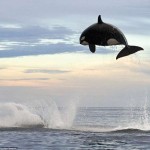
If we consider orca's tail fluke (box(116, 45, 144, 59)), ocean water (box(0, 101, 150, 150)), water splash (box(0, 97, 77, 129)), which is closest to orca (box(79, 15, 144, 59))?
orca's tail fluke (box(116, 45, 144, 59))

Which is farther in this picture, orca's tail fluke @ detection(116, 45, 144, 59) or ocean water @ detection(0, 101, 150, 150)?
ocean water @ detection(0, 101, 150, 150)

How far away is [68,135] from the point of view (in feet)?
130

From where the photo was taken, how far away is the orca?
61.3 feet

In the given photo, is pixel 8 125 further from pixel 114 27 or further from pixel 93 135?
pixel 114 27

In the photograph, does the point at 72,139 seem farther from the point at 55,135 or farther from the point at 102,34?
the point at 102,34

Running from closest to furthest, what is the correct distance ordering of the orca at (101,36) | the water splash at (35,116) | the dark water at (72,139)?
the orca at (101,36) → the dark water at (72,139) → the water splash at (35,116)

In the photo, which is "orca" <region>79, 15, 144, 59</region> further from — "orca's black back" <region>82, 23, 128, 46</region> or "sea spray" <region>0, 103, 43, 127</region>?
"sea spray" <region>0, 103, 43, 127</region>

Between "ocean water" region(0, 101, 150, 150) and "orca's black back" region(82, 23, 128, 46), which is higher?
"orca's black back" region(82, 23, 128, 46)

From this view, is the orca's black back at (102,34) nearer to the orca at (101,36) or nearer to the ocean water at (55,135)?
the orca at (101,36)

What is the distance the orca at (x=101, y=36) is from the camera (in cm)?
1867

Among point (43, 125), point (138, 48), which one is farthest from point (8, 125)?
point (138, 48)

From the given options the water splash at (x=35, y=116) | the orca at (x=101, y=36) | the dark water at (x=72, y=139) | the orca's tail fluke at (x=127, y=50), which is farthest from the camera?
the water splash at (x=35, y=116)

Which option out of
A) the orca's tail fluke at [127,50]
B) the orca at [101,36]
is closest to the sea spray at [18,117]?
the orca's tail fluke at [127,50]

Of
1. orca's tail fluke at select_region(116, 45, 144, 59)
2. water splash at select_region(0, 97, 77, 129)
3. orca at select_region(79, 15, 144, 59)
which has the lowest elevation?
water splash at select_region(0, 97, 77, 129)
